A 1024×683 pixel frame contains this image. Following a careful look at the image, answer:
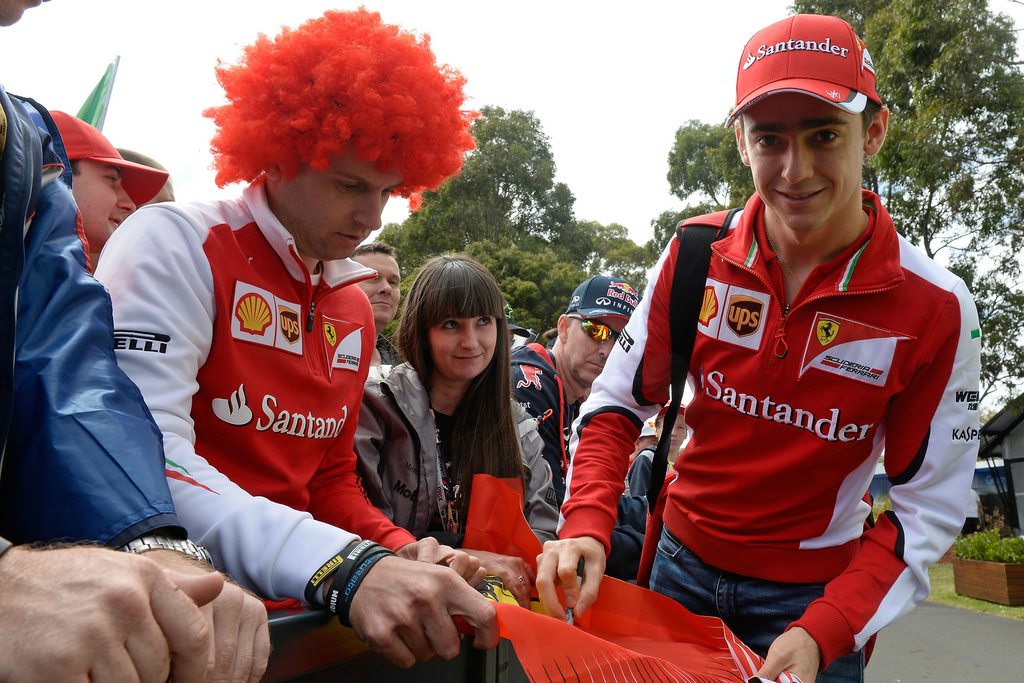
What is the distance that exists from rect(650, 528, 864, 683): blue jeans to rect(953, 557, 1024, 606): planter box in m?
11.4

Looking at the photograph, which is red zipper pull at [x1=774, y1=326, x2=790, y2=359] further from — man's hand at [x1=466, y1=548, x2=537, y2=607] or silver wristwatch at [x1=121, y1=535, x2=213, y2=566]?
silver wristwatch at [x1=121, y1=535, x2=213, y2=566]

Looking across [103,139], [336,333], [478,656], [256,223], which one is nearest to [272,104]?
[256,223]

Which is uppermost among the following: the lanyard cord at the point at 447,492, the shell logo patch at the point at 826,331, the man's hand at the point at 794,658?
the shell logo patch at the point at 826,331

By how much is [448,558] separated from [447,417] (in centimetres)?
155

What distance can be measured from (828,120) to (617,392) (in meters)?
0.92

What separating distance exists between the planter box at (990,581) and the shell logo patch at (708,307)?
460 inches

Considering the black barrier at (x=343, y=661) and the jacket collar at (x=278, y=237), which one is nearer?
the black barrier at (x=343, y=661)

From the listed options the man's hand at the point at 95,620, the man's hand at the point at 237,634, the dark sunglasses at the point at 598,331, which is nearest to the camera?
the man's hand at the point at 95,620

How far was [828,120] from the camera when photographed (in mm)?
2184

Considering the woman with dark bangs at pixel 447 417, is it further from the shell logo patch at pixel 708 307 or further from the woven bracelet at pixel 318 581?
the woven bracelet at pixel 318 581

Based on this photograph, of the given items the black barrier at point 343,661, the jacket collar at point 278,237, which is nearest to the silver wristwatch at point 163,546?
the black barrier at point 343,661

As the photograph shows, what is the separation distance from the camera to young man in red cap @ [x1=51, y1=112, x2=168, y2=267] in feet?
10.6

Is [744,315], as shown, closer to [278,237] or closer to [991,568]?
[278,237]

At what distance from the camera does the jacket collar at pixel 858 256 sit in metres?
2.16
